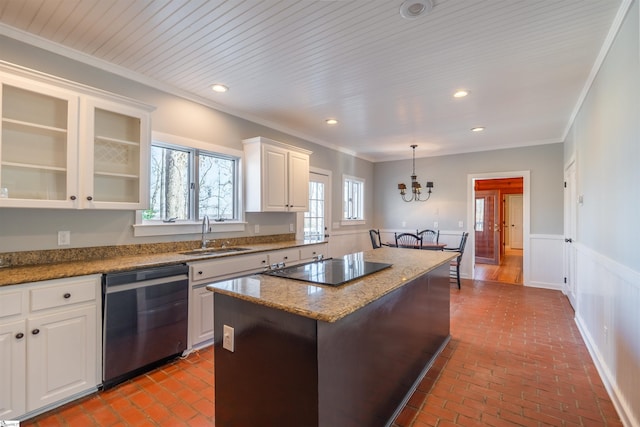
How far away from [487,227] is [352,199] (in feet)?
13.1

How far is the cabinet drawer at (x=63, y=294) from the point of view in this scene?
6.11ft

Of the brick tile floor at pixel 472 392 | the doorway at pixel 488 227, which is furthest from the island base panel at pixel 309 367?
the doorway at pixel 488 227

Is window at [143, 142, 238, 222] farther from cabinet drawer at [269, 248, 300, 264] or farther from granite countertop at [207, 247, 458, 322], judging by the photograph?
granite countertop at [207, 247, 458, 322]

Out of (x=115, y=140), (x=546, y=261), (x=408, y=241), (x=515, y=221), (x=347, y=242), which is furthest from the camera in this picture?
(x=515, y=221)

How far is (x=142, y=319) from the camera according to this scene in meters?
2.31

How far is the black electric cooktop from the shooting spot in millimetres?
1768

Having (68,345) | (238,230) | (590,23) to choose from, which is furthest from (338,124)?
(68,345)

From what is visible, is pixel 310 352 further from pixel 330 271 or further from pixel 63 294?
pixel 63 294

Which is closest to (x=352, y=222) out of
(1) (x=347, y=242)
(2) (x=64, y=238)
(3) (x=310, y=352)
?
A: (1) (x=347, y=242)

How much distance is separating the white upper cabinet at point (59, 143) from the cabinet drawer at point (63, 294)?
0.60 m

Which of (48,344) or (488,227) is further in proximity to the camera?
(488,227)

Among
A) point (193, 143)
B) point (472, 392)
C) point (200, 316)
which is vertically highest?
point (193, 143)

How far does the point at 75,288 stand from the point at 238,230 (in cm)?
188

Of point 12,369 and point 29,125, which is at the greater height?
point 29,125
